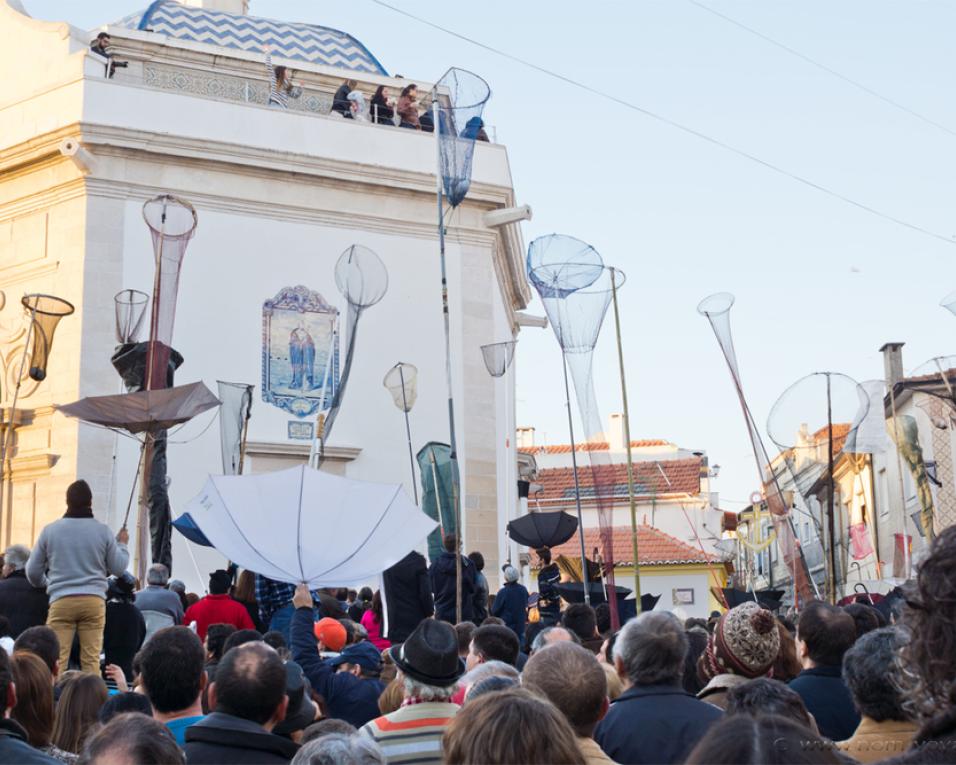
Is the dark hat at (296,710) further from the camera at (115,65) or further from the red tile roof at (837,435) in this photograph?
the camera at (115,65)

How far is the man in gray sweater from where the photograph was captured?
902 centimetres

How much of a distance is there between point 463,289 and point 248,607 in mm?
14090

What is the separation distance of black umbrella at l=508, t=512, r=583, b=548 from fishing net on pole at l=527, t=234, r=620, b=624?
7.39 ft

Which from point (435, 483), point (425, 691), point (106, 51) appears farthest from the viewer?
point (106, 51)

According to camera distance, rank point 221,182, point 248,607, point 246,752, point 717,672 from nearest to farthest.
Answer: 1. point 246,752
2. point 717,672
3. point 248,607
4. point 221,182

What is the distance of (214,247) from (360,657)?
1570 cm

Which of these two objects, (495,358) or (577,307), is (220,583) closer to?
(577,307)

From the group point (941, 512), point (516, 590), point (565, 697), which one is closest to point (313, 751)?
point (565, 697)

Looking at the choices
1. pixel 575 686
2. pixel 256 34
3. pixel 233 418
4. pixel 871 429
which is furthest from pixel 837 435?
pixel 256 34

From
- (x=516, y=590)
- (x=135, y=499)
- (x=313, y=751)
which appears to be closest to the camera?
(x=313, y=751)

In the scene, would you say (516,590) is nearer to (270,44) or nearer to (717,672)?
(717,672)

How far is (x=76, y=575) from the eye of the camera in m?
9.05

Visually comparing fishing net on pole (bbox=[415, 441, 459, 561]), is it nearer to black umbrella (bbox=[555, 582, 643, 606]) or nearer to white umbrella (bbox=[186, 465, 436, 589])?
black umbrella (bbox=[555, 582, 643, 606])

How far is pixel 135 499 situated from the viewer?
800 inches
